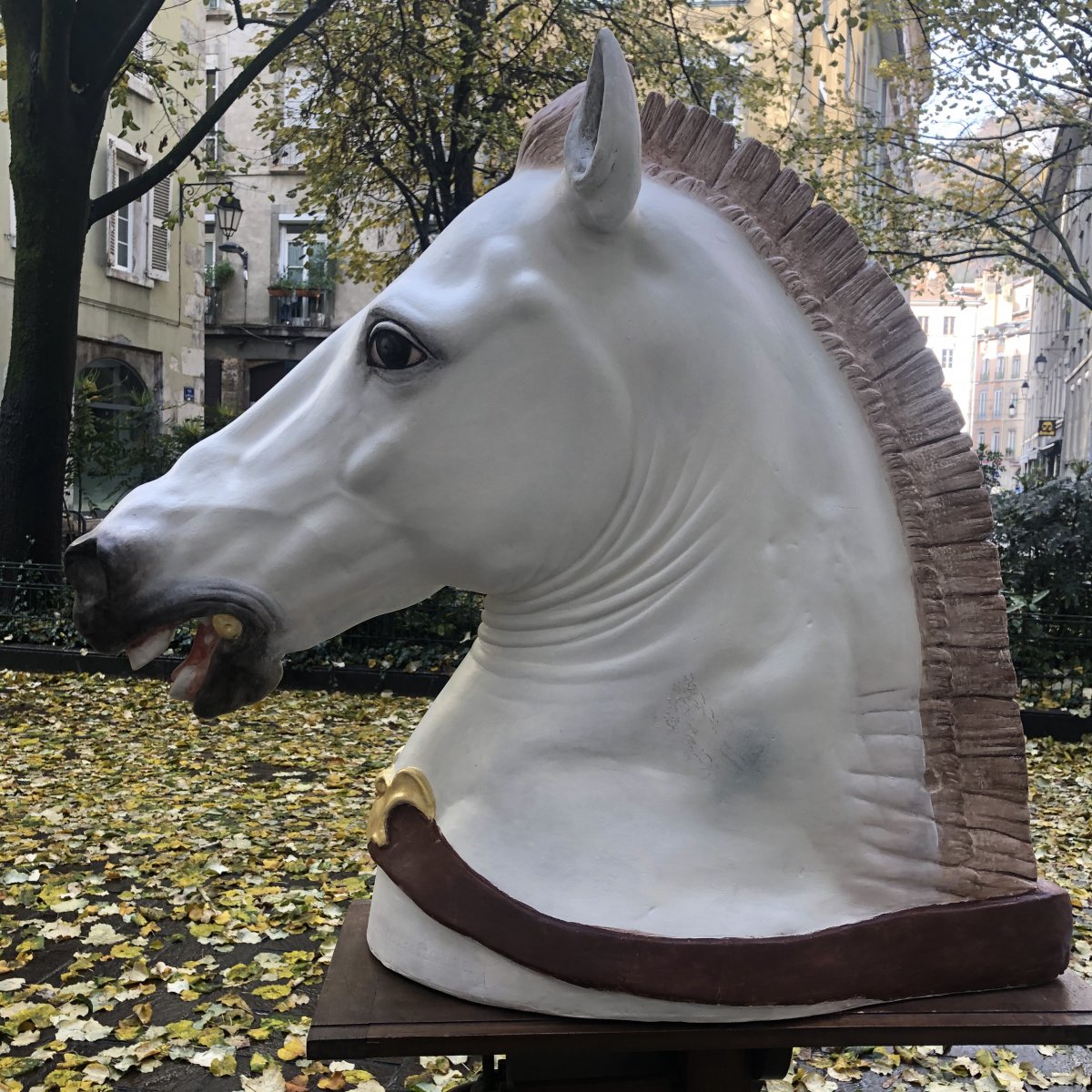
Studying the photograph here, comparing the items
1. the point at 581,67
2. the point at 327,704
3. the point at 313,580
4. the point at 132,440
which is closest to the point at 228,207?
the point at 132,440

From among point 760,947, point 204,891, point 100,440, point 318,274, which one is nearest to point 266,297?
point 318,274

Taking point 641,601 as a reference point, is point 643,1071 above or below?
below

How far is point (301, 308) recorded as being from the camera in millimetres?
25922

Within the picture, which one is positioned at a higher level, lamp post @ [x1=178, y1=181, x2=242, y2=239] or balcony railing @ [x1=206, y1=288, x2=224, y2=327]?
balcony railing @ [x1=206, y1=288, x2=224, y2=327]

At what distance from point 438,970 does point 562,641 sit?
46 centimetres

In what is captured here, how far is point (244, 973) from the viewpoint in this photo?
11.4ft

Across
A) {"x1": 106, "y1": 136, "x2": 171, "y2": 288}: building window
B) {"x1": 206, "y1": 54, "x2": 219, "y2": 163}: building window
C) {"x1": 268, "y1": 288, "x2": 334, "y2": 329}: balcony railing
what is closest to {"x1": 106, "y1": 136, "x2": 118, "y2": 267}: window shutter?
{"x1": 106, "y1": 136, "x2": 171, "y2": 288}: building window

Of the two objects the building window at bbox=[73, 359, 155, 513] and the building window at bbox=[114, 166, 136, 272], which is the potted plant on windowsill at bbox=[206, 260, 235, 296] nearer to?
the building window at bbox=[114, 166, 136, 272]

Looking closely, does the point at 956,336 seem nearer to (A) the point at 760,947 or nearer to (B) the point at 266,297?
(B) the point at 266,297

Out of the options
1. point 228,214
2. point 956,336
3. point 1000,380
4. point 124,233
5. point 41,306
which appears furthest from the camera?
point 956,336

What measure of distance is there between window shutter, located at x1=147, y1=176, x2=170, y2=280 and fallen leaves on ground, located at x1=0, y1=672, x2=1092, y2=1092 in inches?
456

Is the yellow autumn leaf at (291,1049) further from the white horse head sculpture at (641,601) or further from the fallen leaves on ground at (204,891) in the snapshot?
the white horse head sculpture at (641,601)

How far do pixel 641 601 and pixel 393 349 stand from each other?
0.46 metres

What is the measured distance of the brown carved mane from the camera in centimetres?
135
